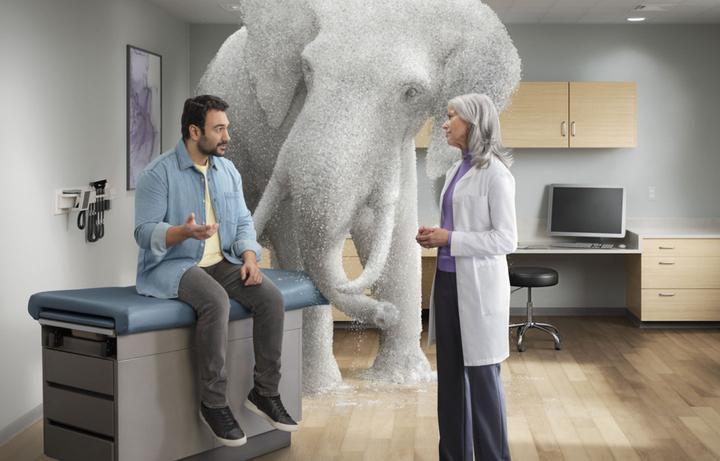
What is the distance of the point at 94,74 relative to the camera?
4.78 meters

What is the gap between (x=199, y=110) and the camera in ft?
10.1

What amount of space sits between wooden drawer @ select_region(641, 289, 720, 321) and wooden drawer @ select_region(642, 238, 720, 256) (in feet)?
0.83

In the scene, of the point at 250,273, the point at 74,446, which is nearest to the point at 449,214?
the point at 250,273

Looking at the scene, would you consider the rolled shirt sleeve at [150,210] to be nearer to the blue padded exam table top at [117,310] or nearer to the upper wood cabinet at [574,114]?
the blue padded exam table top at [117,310]

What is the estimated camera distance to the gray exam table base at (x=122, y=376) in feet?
9.28

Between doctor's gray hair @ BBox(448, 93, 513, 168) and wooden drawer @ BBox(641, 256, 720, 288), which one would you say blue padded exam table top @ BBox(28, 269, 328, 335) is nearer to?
doctor's gray hair @ BBox(448, 93, 513, 168)

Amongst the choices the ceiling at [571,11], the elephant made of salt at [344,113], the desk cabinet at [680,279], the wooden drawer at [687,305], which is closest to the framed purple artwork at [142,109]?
the ceiling at [571,11]

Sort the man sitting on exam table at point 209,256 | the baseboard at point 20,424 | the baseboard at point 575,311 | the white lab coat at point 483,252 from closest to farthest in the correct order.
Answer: the white lab coat at point 483,252 < the man sitting on exam table at point 209,256 < the baseboard at point 20,424 < the baseboard at point 575,311

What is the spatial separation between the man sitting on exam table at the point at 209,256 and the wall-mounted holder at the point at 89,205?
4.66ft

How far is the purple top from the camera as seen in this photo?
2.83 m

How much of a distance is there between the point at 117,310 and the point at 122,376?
204 millimetres

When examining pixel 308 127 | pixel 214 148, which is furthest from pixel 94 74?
pixel 214 148

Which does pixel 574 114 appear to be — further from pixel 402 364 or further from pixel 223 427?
pixel 223 427

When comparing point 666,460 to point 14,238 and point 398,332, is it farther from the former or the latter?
point 14,238
